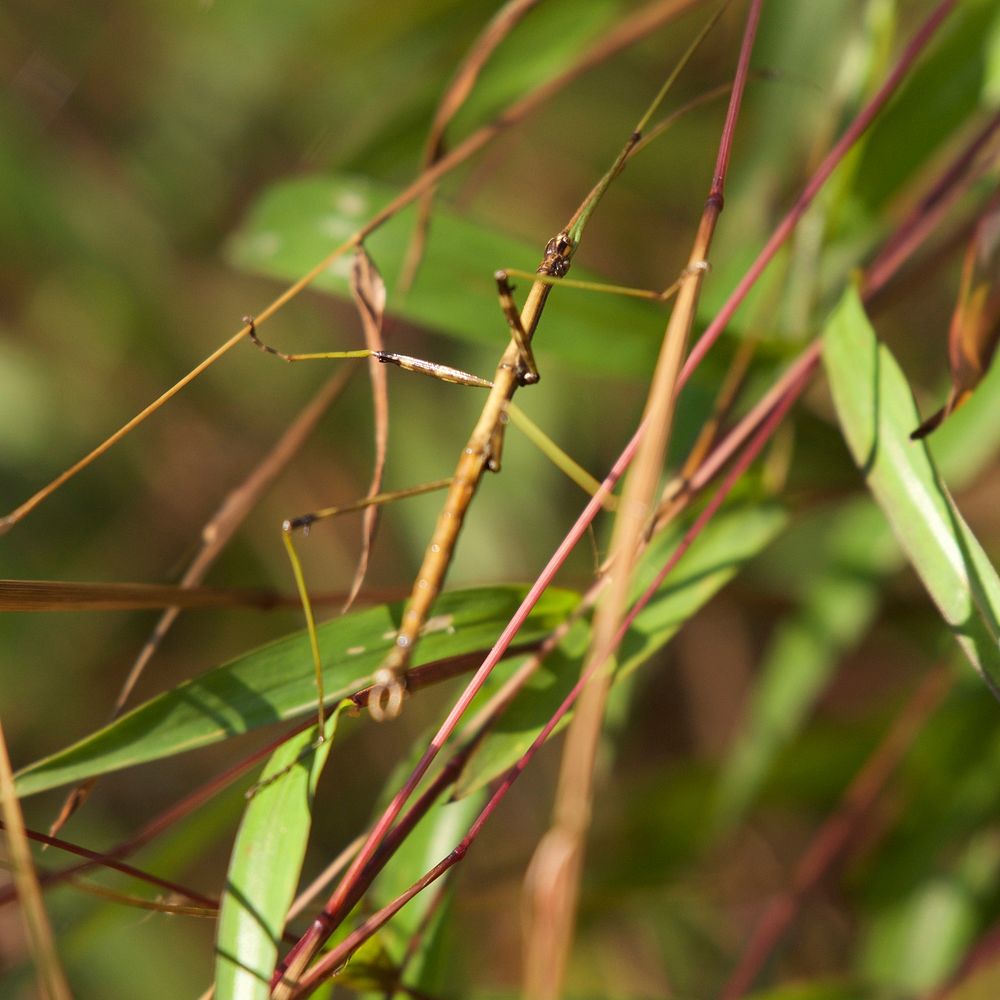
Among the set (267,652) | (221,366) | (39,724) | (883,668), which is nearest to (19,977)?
(267,652)

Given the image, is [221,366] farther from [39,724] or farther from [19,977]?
[19,977]

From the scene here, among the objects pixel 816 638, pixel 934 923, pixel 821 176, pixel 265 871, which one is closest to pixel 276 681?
pixel 265 871

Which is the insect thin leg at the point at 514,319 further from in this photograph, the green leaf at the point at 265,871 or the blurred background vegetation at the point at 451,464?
the blurred background vegetation at the point at 451,464

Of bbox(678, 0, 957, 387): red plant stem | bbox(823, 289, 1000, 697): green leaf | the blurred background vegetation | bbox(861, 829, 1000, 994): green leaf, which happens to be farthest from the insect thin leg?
bbox(861, 829, 1000, 994): green leaf

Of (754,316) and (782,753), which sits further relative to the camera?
(782,753)

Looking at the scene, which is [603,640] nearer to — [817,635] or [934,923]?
[817,635]

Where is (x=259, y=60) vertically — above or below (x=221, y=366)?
above

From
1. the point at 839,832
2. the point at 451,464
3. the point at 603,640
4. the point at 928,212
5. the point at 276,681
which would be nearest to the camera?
the point at 603,640
